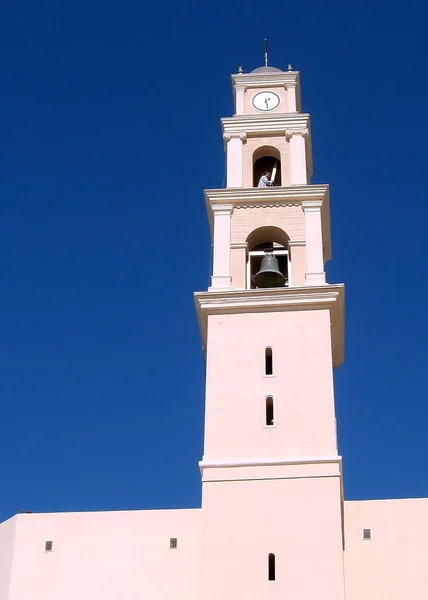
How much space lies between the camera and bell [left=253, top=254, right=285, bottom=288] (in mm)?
24016

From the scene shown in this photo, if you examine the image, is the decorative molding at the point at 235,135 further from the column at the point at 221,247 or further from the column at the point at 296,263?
the column at the point at 296,263

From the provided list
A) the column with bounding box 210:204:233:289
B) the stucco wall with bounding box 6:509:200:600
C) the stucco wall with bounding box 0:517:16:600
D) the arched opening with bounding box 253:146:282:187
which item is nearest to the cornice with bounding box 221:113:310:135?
the arched opening with bounding box 253:146:282:187

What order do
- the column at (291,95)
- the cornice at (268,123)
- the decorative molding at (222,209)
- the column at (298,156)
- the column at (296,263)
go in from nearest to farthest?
1. the column at (296,263)
2. the decorative molding at (222,209)
3. the column at (298,156)
4. the cornice at (268,123)
5. the column at (291,95)

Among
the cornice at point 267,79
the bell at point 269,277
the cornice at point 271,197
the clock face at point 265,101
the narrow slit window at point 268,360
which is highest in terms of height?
the cornice at point 267,79

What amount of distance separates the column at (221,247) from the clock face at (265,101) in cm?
391

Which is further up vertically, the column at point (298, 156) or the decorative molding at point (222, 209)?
the column at point (298, 156)

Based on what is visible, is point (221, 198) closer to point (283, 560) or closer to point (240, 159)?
point (240, 159)

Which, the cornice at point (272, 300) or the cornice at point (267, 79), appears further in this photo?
the cornice at point (267, 79)

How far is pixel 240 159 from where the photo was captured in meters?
26.6

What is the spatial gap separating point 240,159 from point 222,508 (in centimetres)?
934

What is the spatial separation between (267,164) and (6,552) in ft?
37.5

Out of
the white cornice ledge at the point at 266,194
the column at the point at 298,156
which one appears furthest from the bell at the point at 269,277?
the column at the point at 298,156

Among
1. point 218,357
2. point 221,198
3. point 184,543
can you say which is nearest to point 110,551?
point 184,543

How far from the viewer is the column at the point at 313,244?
23.7 meters
